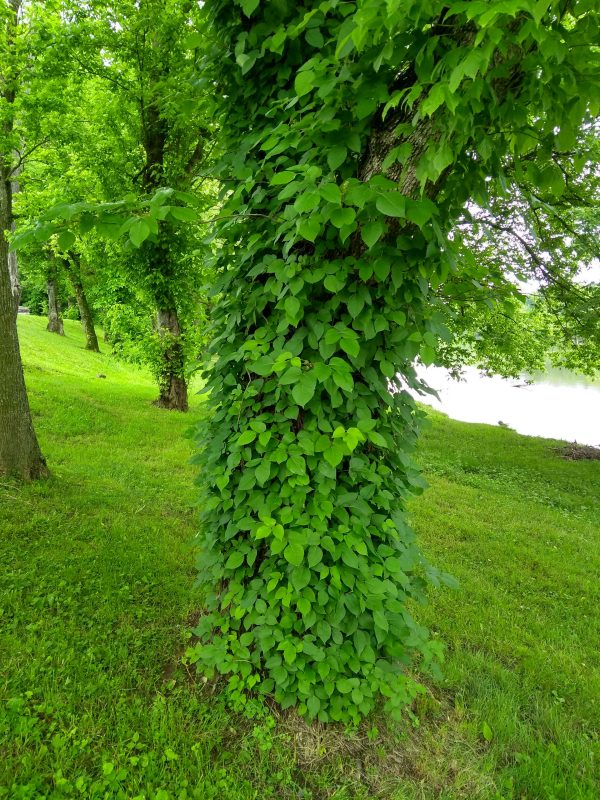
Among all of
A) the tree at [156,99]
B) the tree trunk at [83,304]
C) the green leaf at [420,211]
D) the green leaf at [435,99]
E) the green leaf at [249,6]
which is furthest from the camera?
the tree trunk at [83,304]

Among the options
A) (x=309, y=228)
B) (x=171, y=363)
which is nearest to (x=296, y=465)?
(x=309, y=228)

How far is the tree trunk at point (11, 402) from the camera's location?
4.58m

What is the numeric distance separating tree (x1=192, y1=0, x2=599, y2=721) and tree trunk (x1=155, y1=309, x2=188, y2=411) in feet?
20.4

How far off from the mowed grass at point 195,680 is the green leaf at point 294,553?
91 centimetres

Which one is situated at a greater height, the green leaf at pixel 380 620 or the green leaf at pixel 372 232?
the green leaf at pixel 372 232

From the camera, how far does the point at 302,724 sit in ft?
7.25

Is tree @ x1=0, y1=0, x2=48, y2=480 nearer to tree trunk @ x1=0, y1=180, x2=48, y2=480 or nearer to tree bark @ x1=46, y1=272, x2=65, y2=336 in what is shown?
tree trunk @ x1=0, y1=180, x2=48, y2=480

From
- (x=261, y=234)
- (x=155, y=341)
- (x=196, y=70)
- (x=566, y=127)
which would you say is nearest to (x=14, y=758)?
(x=261, y=234)

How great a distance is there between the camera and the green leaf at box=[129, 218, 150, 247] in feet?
4.67

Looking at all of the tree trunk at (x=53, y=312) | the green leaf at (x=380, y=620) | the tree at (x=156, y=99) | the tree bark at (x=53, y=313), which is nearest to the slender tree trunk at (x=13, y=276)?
the tree at (x=156, y=99)

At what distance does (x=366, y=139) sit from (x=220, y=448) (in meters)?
1.63

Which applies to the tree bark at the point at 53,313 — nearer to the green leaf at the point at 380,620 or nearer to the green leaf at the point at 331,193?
the green leaf at the point at 331,193

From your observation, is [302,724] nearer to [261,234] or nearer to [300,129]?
[261,234]

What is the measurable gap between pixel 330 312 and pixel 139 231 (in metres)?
0.91
